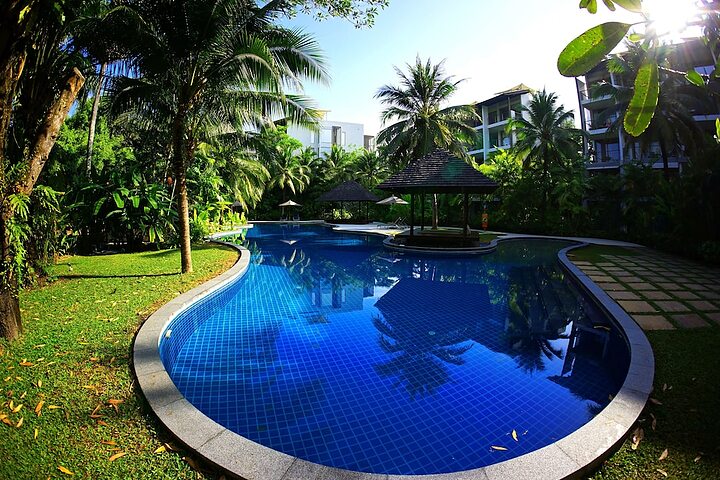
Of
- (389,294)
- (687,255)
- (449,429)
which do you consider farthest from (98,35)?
(687,255)

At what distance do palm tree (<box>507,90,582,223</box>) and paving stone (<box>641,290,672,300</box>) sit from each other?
1316 cm

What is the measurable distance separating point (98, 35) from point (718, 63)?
9.52 m

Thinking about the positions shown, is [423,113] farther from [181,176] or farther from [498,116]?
[498,116]

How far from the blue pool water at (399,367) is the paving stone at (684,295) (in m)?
1.40

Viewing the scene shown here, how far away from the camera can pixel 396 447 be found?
3.16 m

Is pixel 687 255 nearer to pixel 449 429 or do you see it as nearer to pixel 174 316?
pixel 449 429

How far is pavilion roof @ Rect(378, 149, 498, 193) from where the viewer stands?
44.8 ft

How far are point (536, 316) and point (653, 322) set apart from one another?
1749 millimetres

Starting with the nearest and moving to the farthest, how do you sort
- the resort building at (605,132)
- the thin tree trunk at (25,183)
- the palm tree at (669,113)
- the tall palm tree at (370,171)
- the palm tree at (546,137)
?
the thin tree trunk at (25,183) → the palm tree at (669,113) → the palm tree at (546,137) → the resort building at (605,132) → the tall palm tree at (370,171)

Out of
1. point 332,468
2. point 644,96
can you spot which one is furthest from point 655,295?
point 644,96

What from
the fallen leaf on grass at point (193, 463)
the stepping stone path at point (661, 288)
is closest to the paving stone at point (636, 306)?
the stepping stone path at point (661, 288)

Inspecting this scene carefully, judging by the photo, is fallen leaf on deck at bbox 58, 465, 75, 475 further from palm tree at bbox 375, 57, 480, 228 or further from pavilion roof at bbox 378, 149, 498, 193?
palm tree at bbox 375, 57, 480, 228

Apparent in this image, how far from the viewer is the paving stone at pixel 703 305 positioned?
5.89 metres

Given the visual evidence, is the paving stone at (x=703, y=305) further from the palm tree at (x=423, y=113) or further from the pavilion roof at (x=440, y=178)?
the palm tree at (x=423, y=113)
